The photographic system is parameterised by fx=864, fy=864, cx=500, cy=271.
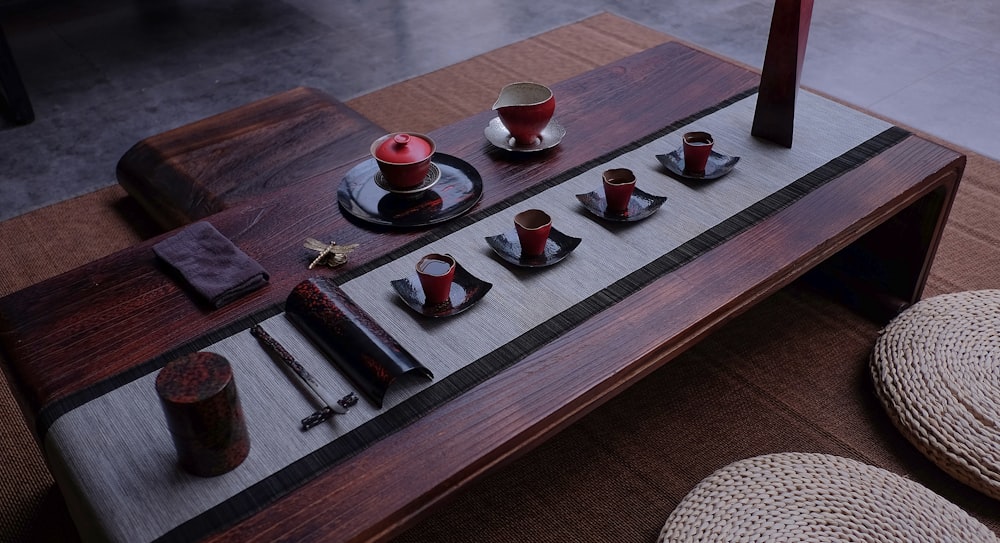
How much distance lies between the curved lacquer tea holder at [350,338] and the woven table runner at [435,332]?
2cm

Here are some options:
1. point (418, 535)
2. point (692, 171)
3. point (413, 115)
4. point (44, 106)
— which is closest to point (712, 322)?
point (692, 171)

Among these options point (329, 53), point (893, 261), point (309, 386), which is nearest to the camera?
point (309, 386)

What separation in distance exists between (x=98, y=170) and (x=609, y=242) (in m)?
1.73

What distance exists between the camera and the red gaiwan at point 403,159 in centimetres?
146

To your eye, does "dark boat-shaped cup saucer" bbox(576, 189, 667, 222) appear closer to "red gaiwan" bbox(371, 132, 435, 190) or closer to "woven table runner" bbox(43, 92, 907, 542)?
"woven table runner" bbox(43, 92, 907, 542)

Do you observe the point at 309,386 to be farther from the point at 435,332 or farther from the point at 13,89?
the point at 13,89

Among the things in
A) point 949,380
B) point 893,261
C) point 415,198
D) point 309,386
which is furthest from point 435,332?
point 893,261

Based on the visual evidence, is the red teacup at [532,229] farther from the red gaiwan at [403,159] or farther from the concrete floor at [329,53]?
the concrete floor at [329,53]

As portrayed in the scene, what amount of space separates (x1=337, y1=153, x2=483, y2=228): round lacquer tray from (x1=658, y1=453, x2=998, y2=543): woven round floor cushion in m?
0.61

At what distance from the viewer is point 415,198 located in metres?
1.51

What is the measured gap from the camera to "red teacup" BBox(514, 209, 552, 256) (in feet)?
4.33

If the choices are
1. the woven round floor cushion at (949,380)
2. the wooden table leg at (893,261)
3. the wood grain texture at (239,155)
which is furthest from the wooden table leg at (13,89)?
the woven round floor cushion at (949,380)

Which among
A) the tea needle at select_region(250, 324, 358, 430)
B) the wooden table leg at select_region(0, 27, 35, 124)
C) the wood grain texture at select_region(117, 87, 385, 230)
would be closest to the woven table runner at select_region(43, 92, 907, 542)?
the tea needle at select_region(250, 324, 358, 430)

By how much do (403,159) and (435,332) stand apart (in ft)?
1.23
